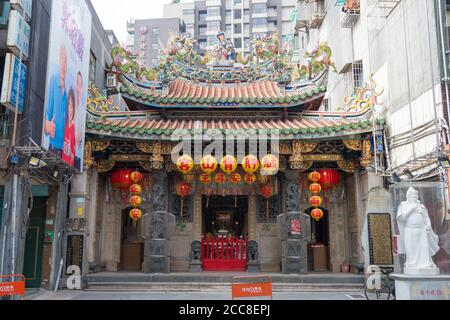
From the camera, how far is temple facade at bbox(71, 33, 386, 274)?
42.8 ft

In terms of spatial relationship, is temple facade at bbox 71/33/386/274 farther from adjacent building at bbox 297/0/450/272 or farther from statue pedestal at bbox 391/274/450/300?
statue pedestal at bbox 391/274/450/300

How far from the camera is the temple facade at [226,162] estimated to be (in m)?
13.0

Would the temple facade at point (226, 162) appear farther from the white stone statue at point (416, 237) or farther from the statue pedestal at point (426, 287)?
the statue pedestal at point (426, 287)

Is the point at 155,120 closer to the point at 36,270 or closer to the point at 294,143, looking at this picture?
the point at 294,143

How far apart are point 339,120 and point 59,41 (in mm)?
8642

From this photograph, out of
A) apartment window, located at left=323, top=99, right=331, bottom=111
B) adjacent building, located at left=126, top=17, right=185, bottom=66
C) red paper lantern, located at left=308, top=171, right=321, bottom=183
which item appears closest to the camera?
red paper lantern, located at left=308, top=171, right=321, bottom=183

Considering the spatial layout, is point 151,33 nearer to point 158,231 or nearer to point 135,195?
point 135,195

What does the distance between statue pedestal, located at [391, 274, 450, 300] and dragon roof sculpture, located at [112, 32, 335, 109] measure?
24.6 ft

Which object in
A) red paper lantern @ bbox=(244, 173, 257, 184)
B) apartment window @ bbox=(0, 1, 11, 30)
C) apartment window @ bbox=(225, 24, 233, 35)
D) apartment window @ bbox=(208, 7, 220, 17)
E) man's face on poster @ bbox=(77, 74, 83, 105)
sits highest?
apartment window @ bbox=(208, 7, 220, 17)

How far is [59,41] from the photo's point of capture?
33.9 feet

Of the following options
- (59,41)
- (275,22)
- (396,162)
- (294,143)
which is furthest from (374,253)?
(275,22)

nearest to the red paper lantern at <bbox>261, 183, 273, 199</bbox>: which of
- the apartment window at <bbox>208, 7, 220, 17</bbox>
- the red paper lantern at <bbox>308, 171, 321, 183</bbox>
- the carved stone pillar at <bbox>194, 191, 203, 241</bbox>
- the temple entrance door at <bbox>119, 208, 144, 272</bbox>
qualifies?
the red paper lantern at <bbox>308, 171, 321, 183</bbox>

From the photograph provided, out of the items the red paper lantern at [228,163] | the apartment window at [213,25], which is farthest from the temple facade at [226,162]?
the apartment window at [213,25]

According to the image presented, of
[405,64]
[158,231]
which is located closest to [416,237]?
[405,64]
